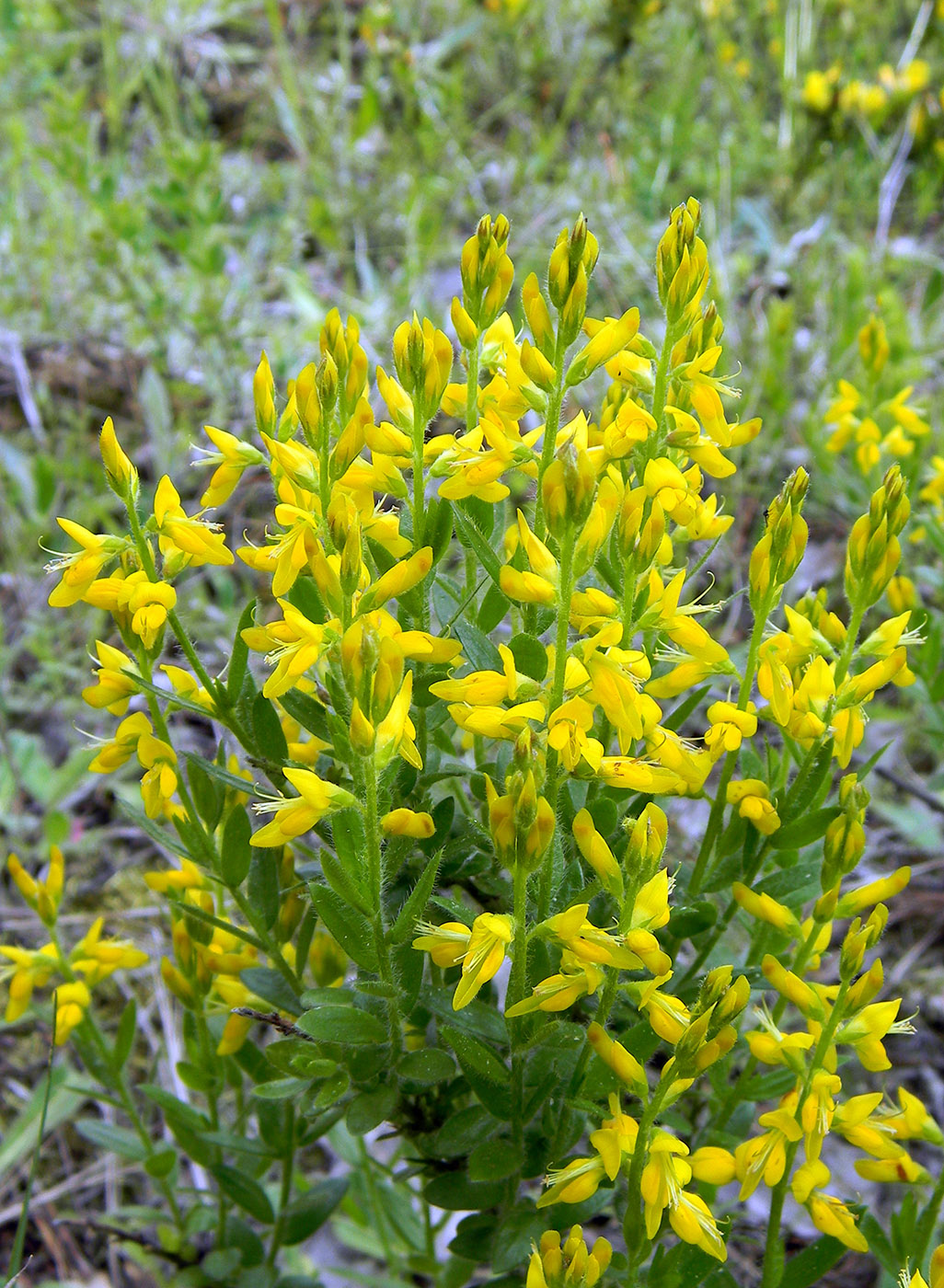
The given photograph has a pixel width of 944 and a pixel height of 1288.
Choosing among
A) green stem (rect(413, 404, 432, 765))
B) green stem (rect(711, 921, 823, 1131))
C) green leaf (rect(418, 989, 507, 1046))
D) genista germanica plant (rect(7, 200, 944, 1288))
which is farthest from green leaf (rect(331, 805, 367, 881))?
green stem (rect(711, 921, 823, 1131))

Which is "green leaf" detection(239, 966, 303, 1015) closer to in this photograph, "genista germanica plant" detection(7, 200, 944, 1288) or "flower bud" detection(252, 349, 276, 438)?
"genista germanica plant" detection(7, 200, 944, 1288)

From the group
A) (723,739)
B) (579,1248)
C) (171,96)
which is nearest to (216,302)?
(171,96)

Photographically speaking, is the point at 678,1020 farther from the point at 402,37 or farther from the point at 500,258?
the point at 402,37

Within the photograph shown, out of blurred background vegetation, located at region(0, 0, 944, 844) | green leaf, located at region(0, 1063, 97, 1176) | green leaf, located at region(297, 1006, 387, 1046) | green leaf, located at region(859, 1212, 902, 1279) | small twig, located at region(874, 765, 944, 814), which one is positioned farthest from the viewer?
blurred background vegetation, located at region(0, 0, 944, 844)

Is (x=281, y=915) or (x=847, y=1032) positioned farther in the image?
(x=281, y=915)

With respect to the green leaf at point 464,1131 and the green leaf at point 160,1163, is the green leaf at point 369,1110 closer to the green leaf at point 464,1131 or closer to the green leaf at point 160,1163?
the green leaf at point 464,1131

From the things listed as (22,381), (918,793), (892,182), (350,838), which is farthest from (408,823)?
(892,182)

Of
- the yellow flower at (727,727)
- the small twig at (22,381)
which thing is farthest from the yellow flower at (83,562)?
the small twig at (22,381)
